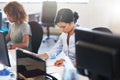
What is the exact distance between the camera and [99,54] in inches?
42.8

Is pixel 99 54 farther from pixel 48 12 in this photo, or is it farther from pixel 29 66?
pixel 48 12

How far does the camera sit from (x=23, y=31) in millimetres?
2908

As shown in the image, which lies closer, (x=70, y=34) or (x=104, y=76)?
(x=104, y=76)

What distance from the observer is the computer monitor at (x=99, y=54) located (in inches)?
41.3

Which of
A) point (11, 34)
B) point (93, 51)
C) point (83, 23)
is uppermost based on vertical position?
point (93, 51)

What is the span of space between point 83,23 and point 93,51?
17.1 feet

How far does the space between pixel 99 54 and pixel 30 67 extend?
79 centimetres

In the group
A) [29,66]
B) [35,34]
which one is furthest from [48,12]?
[29,66]

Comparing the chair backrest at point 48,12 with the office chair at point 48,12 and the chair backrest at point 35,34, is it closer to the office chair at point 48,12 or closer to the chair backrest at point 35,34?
the office chair at point 48,12

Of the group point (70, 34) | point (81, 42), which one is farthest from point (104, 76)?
point (70, 34)

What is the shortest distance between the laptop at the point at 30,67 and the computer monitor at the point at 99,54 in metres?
0.50

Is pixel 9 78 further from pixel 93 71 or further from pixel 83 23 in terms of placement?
pixel 83 23

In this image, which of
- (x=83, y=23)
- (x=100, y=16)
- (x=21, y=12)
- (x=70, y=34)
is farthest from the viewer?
(x=83, y=23)

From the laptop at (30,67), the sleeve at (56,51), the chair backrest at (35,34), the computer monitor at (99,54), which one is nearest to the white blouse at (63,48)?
the sleeve at (56,51)
